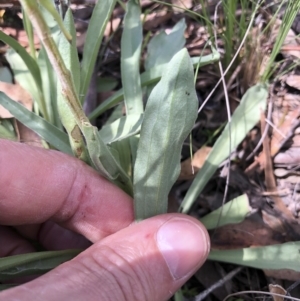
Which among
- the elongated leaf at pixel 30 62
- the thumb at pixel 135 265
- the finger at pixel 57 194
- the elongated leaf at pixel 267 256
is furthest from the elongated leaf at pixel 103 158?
the elongated leaf at pixel 30 62

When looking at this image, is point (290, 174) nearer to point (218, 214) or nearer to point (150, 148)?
point (218, 214)

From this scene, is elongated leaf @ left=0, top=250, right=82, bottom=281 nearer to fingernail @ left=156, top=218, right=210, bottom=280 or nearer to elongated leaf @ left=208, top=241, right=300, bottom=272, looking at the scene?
fingernail @ left=156, top=218, right=210, bottom=280

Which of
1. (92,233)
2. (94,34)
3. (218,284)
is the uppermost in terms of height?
(94,34)

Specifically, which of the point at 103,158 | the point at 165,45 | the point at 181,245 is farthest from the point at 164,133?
the point at 165,45

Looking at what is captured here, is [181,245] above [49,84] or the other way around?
the other way around

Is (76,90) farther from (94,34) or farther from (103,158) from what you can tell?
(94,34)

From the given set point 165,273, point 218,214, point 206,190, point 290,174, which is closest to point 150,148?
point 165,273
